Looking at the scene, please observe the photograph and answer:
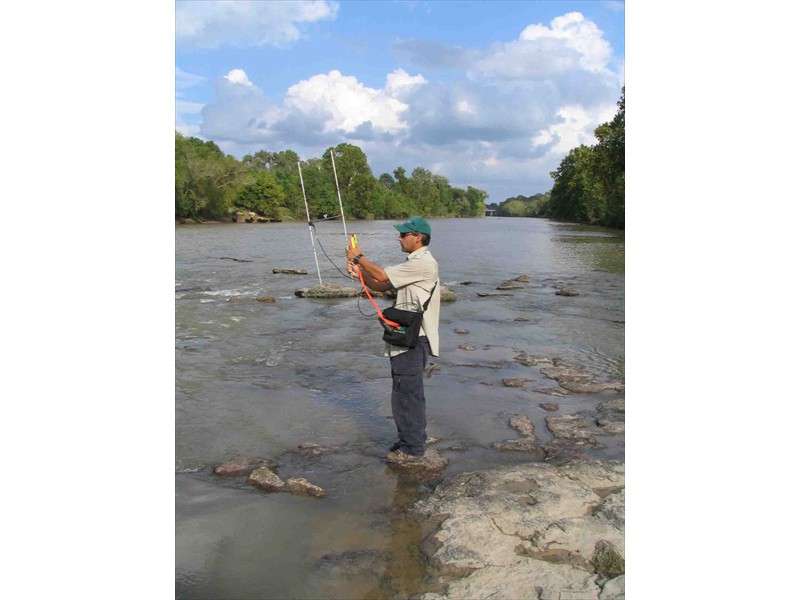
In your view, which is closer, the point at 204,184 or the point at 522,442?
the point at 522,442

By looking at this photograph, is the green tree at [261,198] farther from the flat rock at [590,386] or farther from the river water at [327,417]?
the flat rock at [590,386]

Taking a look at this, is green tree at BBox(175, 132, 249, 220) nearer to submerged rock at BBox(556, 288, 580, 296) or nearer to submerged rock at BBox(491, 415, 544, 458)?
submerged rock at BBox(556, 288, 580, 296)

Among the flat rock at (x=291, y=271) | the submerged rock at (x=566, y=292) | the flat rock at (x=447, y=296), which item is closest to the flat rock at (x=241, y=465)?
the flat rock at (x=447, y=296)

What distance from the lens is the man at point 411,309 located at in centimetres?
520

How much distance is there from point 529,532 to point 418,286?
2.18m

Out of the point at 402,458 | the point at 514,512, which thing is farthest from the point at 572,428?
the point at 514,512

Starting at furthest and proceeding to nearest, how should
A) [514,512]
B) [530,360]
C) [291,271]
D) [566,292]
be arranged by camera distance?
[291,271] < [566,292] < [530,360] < [514,512]

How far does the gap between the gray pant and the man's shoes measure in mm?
36

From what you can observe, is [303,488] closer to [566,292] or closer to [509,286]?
[566,292]

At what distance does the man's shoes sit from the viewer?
5.47 metres

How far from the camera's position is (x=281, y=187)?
3812 inches

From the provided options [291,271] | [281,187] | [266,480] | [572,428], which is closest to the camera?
[266,480]

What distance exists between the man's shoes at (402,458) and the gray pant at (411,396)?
36mm
